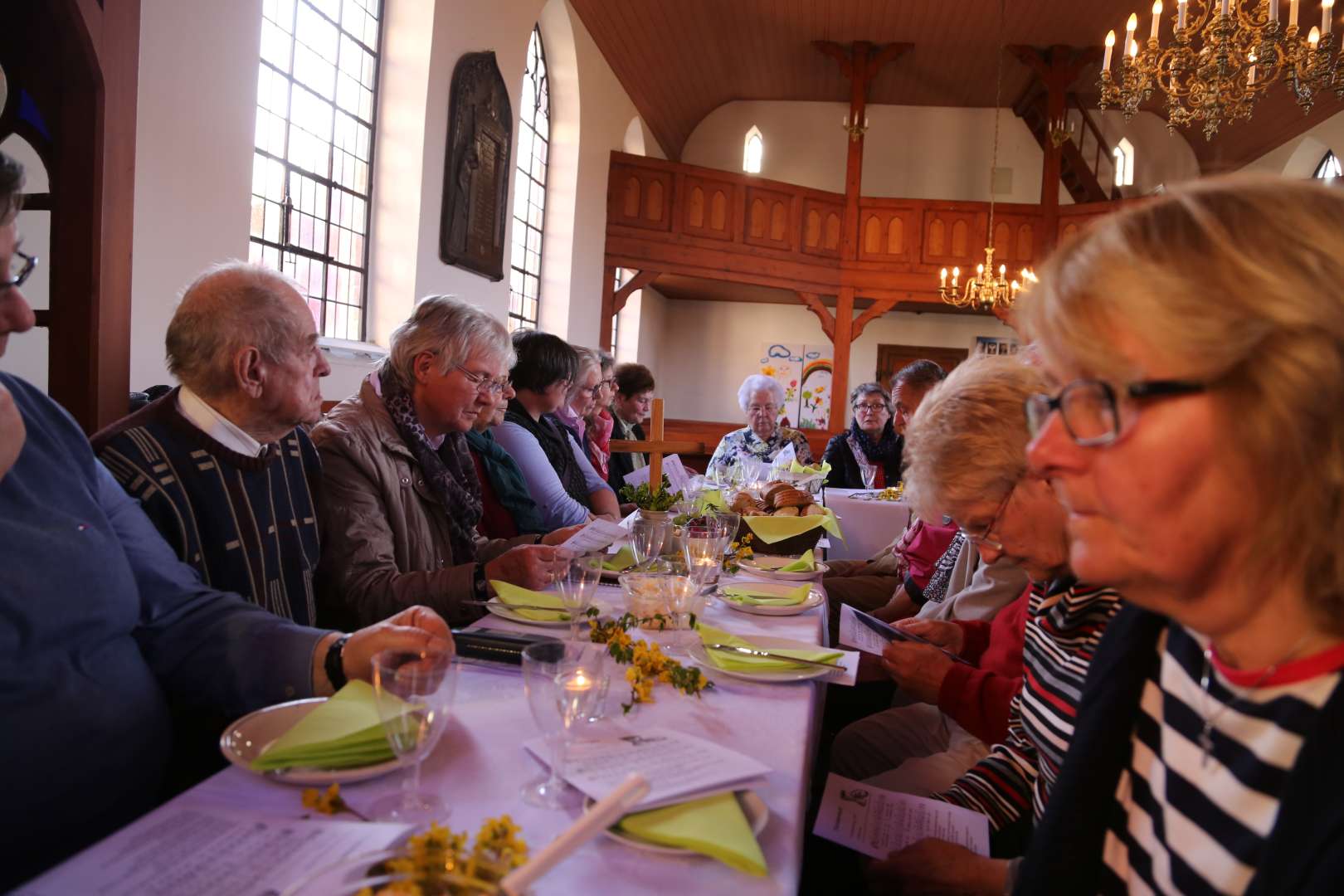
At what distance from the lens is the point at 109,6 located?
8.64 feet

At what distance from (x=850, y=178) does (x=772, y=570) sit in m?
10.2

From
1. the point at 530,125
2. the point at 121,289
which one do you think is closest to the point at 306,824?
the point at 121,289

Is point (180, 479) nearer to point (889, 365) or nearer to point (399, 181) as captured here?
point (399, 181)

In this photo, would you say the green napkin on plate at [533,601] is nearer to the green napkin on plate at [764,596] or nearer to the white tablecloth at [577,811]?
the white tablecloth at [577,811]

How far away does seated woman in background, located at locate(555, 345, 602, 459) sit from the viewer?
4.58m

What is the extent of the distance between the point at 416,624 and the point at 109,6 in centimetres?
230

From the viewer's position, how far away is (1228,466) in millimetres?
708

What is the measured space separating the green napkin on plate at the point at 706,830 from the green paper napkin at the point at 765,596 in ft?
3.80

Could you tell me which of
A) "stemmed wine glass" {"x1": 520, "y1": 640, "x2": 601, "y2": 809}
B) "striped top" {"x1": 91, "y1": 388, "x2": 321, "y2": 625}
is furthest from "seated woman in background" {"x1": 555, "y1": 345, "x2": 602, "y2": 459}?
"stemmed wine glass" {"x1": 520, "y1": 640, "x2": 601, "y2": 809}

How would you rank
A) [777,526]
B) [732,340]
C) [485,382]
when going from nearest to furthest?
1. [485,382]
2. [777,526]
3. [732,340]

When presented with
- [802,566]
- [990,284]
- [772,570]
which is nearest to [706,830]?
[772,570]

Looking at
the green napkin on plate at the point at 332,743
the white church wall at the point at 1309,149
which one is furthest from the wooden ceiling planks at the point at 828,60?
the green napkin on plate at the point at 332,743

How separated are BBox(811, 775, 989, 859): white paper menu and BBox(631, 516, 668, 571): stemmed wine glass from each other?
783mm

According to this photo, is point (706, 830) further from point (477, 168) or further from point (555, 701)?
point (477, 168)
